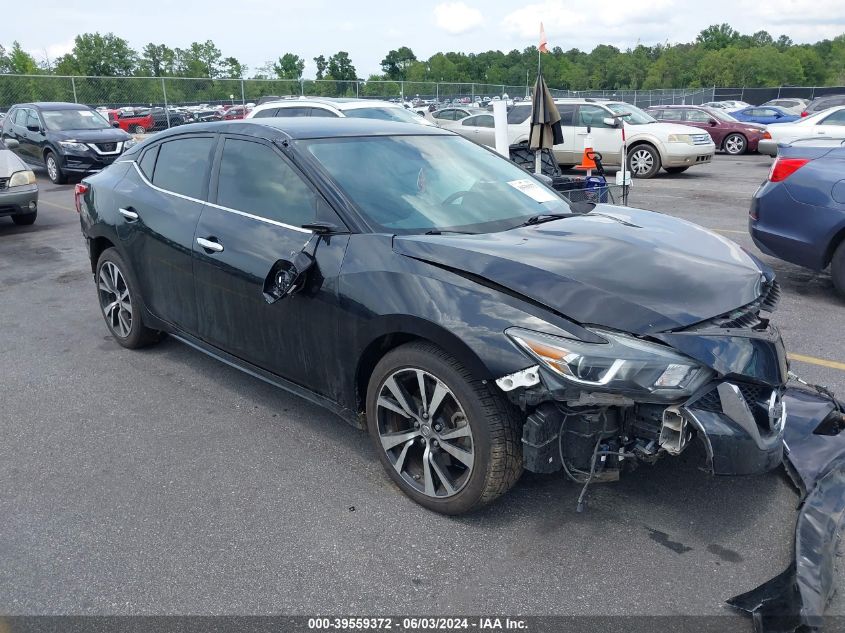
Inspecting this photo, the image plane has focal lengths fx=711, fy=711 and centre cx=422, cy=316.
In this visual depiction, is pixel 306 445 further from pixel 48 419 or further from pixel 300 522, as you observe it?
pixel 48 419

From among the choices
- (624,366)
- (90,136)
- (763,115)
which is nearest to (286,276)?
(624,366)

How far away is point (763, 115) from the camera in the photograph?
2467 cm

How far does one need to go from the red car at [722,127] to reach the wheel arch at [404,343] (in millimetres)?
19524

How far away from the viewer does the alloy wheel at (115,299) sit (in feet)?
16.8

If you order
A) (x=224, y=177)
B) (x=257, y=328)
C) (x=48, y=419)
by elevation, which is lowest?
(x=48, y=419)

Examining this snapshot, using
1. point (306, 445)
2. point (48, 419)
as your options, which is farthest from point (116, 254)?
point (306, 445)

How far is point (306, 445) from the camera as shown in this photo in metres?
3.86

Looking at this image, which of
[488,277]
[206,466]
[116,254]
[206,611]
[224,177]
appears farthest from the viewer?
[116,254]

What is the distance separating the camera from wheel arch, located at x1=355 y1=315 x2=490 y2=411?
2848 mm

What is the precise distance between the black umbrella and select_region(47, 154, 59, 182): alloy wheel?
1116cm

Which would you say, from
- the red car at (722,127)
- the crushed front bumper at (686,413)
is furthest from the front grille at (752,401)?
the red car at (722,127)

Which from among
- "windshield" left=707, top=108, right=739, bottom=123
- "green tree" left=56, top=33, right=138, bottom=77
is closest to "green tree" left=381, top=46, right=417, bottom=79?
"green tree" left=56, top=33, right=138, bottom=77

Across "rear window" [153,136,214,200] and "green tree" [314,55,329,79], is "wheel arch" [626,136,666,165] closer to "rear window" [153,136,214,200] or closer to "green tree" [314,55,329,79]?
"rear window" [153,136,214,200]

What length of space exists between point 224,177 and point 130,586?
7.57 feet
